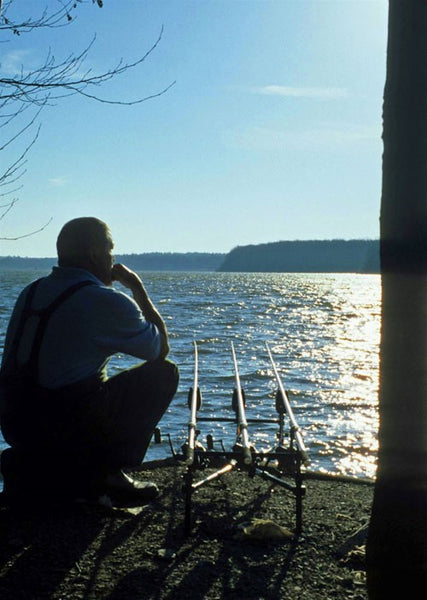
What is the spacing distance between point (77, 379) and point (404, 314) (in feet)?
6.07

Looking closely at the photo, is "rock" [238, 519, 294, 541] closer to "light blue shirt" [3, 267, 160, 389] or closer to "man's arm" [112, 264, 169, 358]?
"light blue shirt" [3, 267, 160, 389]

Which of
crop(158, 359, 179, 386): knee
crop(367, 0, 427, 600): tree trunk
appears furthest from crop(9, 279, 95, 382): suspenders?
crop(367, 0, 427, 600): tree trunk

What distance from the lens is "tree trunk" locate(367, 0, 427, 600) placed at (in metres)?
3.24

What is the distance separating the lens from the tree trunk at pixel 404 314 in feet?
10.6

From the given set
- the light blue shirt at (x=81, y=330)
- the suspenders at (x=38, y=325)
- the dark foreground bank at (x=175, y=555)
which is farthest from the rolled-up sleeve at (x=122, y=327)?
the dark foreground bank at (x=175, y=555)

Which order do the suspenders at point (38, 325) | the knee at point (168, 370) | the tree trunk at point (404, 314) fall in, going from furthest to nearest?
the knee at point (168, 370) < the suspenders at point (38, 325) < the tree trunk at point (404, 314)

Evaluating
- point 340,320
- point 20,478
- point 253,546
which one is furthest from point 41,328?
point 340,320

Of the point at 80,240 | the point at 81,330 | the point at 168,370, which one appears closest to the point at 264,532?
the point at 168,370

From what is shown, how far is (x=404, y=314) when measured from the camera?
3.25 m

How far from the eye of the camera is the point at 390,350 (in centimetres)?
329

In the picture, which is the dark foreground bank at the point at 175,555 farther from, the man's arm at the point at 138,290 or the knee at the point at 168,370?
the man's arm at the point at 138,290

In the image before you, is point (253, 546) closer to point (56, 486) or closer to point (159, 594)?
point (159, 594)

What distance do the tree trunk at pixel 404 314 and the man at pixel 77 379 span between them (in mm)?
1478

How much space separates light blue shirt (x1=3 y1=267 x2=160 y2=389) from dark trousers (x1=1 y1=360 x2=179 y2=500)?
13 cm
